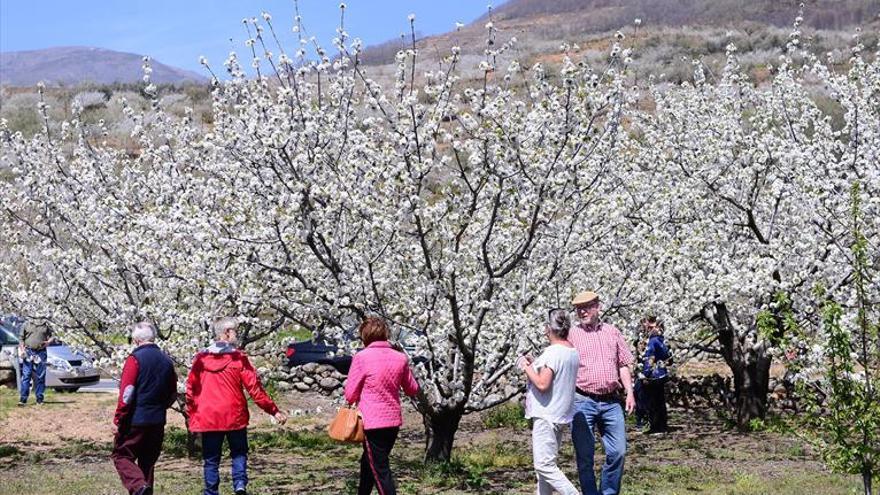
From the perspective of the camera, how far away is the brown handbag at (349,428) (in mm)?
7453

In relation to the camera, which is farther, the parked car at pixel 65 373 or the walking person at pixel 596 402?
the parked car at pixel 65 373

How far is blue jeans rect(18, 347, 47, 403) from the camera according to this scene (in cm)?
1742

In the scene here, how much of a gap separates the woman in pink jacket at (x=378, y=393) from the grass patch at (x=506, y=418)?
8.29 metres

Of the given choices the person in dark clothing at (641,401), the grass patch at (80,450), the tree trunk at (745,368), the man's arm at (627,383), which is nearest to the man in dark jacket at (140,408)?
the man's arm at (627,383)


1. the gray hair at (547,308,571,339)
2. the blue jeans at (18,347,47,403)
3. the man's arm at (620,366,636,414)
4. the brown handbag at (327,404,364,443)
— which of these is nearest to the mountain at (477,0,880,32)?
the blue jeans at (18,347,47,403)

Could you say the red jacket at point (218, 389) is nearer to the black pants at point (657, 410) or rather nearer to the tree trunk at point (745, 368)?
the tree trunk at point (745, 368)

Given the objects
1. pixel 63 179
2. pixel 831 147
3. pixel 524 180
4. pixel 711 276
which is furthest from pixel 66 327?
pixel 831 147

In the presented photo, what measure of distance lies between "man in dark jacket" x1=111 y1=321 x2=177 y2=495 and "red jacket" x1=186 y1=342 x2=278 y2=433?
24cm

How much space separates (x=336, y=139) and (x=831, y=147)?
658 centimetres

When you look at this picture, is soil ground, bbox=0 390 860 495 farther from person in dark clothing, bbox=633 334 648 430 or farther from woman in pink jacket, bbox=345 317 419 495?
woman in pink jacket, bbox=345 317 419 495

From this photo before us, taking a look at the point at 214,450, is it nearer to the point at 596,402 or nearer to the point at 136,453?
the point at 136,453

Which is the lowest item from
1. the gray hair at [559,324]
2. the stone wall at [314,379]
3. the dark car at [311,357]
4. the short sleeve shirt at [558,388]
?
the stone wall at [314,379]

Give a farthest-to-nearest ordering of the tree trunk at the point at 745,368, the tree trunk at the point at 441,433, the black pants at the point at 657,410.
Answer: the black pants at the point at 657,410
the tree trunk at the point at 745,368
the tree trunk at the point at 441,433

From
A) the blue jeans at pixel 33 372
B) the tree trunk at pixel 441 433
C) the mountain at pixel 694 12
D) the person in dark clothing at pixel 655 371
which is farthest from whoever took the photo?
the mountain at pixel 694 12
